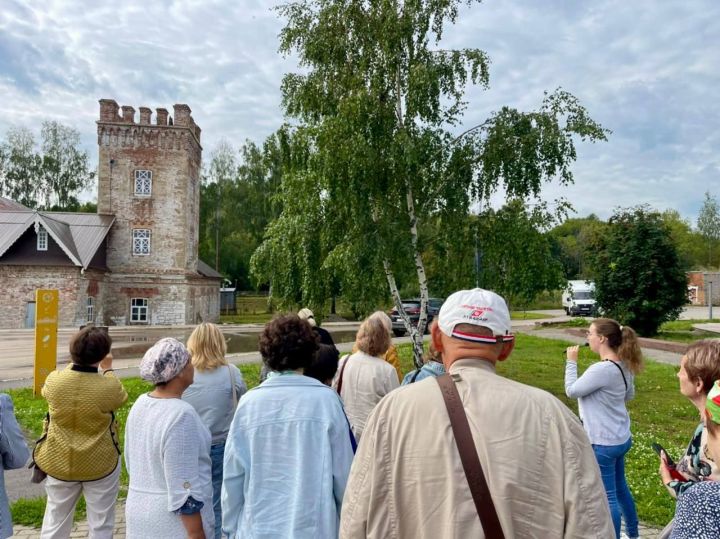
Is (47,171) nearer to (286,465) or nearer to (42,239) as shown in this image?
(42,239)

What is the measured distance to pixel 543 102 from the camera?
11008 mm

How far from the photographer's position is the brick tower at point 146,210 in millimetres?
36406

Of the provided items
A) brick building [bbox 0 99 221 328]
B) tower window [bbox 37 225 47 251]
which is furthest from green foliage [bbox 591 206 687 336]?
tower window [bbox 37 225 47 251]

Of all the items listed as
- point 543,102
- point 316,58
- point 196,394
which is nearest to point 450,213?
point 543,102

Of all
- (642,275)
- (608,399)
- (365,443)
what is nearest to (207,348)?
(365,443)

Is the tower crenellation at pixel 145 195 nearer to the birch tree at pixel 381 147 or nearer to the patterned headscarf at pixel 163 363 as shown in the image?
the birch tree at pixel 381 147

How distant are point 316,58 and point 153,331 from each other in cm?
2466

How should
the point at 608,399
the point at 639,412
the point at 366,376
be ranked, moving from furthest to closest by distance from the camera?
the point at 639,412, the point at 366,376, the point at 608,399

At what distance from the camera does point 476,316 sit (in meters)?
2.04

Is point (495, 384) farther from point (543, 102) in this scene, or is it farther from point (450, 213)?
point (543, 102)

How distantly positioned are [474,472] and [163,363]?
203cm

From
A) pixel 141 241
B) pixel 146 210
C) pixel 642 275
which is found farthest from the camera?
pixel 141 241

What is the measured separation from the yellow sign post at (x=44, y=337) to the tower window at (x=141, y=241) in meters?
26.5

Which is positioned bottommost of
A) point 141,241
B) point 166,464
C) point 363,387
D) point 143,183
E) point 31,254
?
point 166,464
